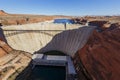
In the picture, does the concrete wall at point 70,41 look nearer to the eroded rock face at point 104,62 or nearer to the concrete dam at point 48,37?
the concrete dam at point 48,37

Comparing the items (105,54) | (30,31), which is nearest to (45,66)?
(30,31)

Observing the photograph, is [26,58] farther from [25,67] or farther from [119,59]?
[119,59]

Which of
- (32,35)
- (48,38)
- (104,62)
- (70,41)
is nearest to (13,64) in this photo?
(32,35)

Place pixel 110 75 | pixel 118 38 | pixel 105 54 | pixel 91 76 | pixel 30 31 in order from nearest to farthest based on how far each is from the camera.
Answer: pixel 110 75
pixel 91 76
pixel 105 54
pixel 118 38
pixel 30 31

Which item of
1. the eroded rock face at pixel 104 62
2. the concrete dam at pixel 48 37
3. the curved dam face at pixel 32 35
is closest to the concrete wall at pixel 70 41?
the concrete dam at pixel 48 37

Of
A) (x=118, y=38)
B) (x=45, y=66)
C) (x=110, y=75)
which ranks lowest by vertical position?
(x=45, y=66)

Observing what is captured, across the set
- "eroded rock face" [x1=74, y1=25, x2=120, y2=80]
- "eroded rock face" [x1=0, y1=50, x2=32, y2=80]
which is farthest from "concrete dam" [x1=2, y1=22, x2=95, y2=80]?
"eroded rock face" [x1=74, y1=25, x2=120, y2=80]

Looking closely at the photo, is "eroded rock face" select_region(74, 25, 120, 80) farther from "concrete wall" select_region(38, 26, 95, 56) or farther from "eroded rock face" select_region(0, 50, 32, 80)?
"eroded rock face" select_region(0, 50, 32, 80)

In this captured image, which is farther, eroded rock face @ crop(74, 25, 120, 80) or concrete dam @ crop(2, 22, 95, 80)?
concrete dam @ crop(2, 22, 95, 80)
